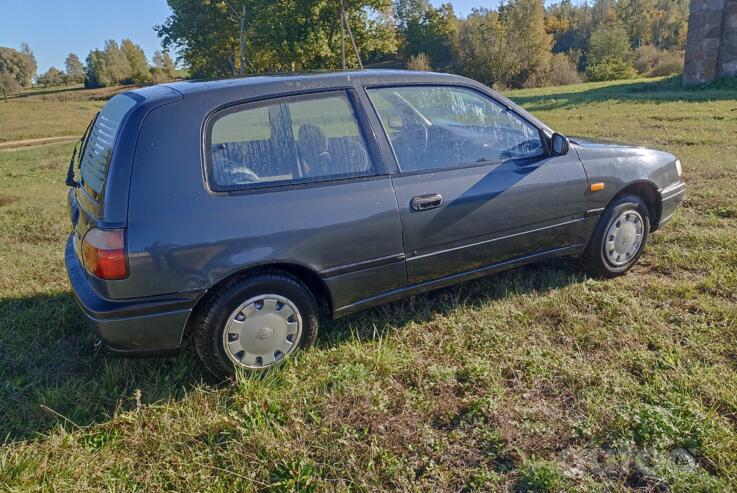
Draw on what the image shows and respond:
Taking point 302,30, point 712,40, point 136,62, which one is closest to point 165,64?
point 136,62

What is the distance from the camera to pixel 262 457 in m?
2.28

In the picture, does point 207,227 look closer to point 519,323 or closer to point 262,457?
point 262,457

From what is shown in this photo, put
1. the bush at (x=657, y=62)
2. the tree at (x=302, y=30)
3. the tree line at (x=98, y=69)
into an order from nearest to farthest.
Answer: the tree at (x=302, y=30) → the bush at (x=657, y=62) → the tree line at (x=98, y=69)

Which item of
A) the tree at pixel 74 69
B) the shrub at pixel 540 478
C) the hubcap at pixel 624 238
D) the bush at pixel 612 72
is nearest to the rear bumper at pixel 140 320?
the shrub at pixel 540 478

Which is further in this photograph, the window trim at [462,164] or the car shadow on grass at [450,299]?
the car shadow on grass at [450,299]

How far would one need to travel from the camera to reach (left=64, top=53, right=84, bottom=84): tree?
93281 mm

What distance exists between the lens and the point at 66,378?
295 cm

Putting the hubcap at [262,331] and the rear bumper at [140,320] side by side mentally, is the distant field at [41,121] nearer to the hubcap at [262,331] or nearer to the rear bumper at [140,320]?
the rear bumper at [140,320]

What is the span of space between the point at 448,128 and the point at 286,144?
1.20m

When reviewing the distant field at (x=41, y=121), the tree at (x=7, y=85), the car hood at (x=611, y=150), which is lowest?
the car hood at (x=611, y=150)

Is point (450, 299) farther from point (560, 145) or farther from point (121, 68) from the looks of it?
point (121, 68)

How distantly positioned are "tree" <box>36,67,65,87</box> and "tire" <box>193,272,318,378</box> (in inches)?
4301

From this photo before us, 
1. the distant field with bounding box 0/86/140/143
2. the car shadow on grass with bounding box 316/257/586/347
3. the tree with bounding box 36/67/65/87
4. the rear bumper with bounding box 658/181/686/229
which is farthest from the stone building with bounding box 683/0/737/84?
the tree with bounding box 36/67/65/87

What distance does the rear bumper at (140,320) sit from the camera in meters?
2.46
